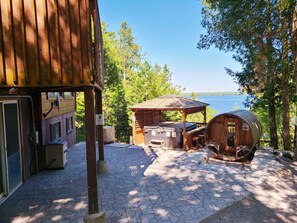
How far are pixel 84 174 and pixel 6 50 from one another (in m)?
4.47

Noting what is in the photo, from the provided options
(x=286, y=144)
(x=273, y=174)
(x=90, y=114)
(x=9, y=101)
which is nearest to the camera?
(x=90, y=114)

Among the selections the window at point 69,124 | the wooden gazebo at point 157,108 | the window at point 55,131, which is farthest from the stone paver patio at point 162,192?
the wooden gazebo at point 157,108

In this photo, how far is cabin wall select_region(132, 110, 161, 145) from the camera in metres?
13.1

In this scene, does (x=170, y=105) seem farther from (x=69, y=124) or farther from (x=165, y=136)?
(x=69, y=124)

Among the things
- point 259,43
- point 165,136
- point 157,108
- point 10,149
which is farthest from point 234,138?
point 10,149

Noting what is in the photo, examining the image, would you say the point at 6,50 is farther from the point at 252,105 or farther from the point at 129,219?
the point at 252,105

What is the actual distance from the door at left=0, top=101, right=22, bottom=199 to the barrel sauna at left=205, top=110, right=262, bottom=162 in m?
6.92

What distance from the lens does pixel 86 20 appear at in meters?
3.75

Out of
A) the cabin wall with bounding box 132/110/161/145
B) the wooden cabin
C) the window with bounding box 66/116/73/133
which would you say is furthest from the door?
the cabin wall with bounding box 132/110/161/145

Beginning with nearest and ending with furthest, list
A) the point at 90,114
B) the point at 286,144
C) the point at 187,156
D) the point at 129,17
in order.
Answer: the point at 90,114
the point at 187,156
the point at 286,144
the point at 129,17

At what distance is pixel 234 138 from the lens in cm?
959

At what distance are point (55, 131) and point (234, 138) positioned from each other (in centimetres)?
740

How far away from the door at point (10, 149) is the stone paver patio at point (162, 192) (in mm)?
293

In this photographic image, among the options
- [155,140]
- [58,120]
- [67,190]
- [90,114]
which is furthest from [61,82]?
[155,140]
